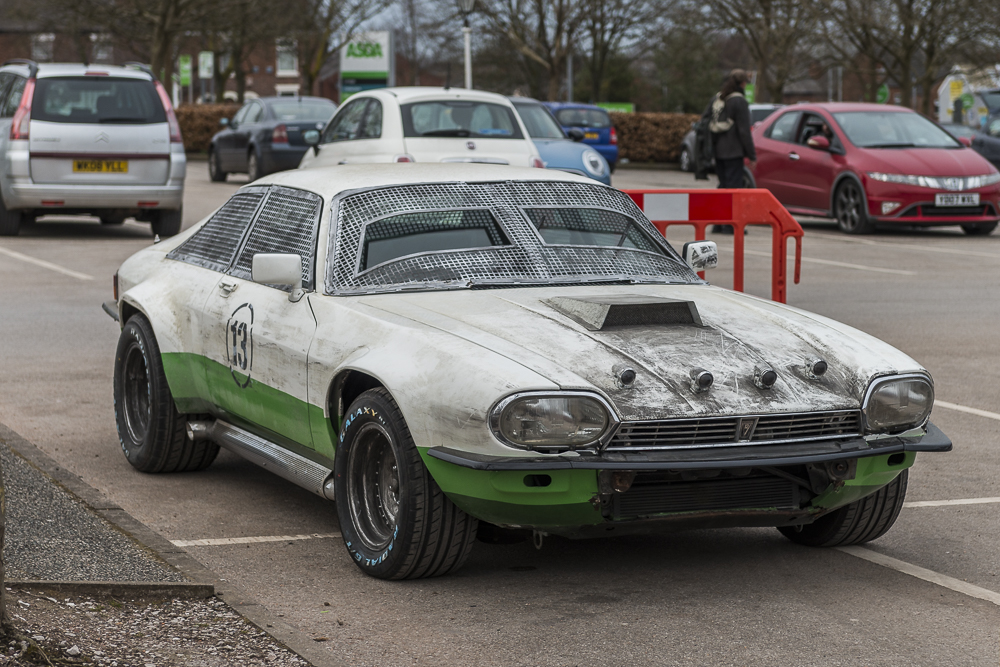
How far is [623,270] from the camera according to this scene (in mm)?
5703

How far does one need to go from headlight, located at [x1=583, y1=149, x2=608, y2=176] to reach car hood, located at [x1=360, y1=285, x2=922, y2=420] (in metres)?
11.6

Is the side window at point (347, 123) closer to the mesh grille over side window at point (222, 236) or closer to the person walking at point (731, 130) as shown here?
the person walking at point (731, 130)

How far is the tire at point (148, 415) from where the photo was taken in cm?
629

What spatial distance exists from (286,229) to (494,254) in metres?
0.91

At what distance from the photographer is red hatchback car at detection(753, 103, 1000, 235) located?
713 inches

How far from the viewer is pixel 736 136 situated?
56.3 ft

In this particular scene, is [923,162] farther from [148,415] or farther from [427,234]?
[427,234]

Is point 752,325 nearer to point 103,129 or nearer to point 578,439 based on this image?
point 578,439

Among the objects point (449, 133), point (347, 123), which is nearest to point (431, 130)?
point (449, 133)

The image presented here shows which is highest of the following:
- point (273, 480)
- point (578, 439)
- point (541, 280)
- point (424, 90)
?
point (424, 90)

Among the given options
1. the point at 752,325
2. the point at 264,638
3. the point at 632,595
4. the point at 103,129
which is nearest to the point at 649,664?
the point at 632,595

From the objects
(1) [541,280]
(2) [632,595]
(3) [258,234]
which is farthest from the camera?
(3) [258,234]

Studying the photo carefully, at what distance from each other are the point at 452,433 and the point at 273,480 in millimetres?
2229

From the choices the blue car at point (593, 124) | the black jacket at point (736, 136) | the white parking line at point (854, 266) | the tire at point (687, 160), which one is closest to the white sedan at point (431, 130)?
the black jacket at point (736, 136)
